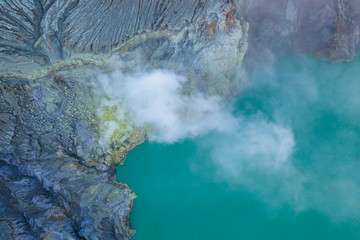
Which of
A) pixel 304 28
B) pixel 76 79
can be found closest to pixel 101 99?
pixel 76 79

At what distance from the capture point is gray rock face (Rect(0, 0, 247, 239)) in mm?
6496

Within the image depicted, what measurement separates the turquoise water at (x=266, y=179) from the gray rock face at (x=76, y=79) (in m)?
0.80

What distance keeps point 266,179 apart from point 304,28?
12.7 ft

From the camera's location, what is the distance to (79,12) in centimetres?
690

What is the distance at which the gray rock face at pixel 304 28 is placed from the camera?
7.86 meters

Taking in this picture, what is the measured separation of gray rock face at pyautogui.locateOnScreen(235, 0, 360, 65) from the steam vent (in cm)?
24

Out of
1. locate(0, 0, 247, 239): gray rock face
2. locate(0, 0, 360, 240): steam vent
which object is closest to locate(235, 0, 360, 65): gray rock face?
locate(0, 0, 360, 240): steam vent

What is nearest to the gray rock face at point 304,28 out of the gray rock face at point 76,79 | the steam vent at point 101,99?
the steam vent at point 101,99

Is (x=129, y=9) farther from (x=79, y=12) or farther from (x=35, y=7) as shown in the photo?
(x=35, y=7)

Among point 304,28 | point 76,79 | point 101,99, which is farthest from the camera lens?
point 304,28

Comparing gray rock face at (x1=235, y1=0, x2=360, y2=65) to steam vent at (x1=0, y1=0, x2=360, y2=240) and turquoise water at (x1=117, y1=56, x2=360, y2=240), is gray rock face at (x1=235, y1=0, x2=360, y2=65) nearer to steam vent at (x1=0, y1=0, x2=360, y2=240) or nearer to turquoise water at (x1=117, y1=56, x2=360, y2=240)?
steam vent at (x1=0, y1=0, x2=360, y2=240)

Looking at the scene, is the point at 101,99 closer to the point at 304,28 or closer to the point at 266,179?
the point at 266,179

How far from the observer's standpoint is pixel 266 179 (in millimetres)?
7078

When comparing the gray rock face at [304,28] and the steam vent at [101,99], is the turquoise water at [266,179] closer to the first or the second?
the steam vent at [101,99]
